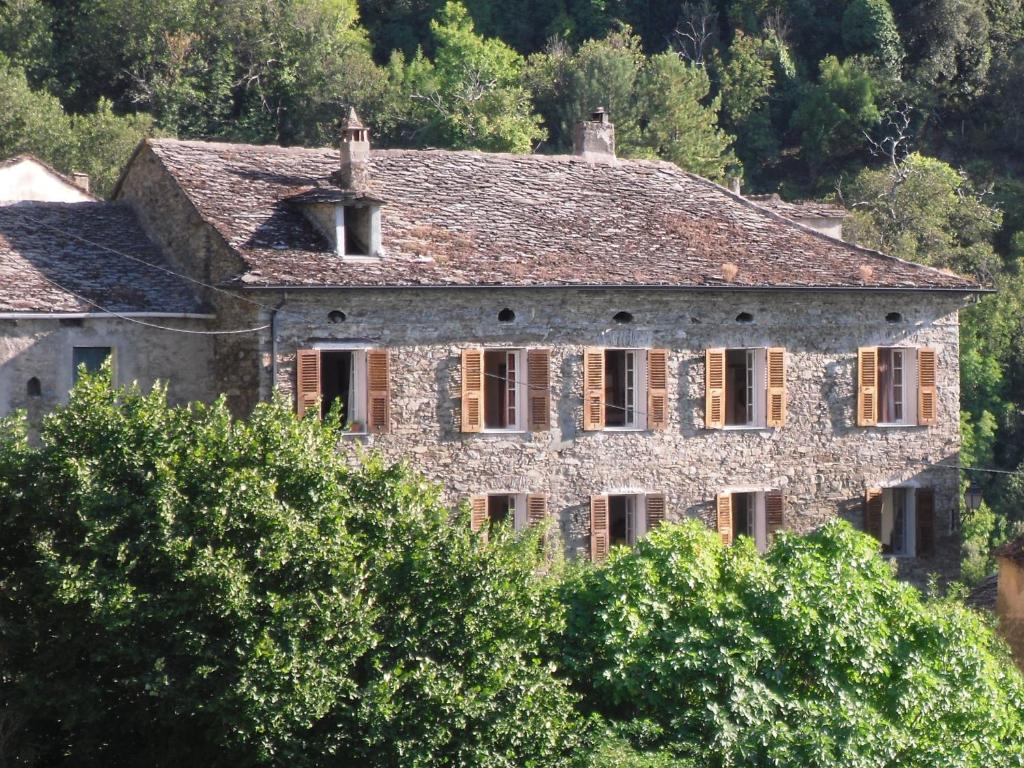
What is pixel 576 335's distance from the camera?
29531 mm

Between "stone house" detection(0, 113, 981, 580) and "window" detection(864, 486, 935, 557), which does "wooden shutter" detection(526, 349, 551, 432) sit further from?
"window" detection(864, 486, 935, 557)

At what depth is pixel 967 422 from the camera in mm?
52750

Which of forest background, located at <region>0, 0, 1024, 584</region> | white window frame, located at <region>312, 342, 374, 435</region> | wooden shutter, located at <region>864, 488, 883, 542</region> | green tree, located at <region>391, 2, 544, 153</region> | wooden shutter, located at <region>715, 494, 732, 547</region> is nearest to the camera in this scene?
white window frame, located at <region>312, 342, 374, 435</region>

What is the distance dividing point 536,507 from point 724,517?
3.05m

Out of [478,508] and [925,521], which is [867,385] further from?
[478,508]

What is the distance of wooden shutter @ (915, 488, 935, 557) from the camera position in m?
32.1

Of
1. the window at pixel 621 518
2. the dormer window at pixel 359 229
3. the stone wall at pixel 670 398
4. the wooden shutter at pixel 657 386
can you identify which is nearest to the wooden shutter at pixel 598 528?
the window at pixel 621 518

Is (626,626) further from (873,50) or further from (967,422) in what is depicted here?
(873,50)

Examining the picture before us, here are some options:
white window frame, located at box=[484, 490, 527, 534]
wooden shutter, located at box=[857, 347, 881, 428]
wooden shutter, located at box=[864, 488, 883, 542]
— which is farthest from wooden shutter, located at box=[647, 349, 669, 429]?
wooden shutter, located at box=[864, 488, 883, 542]

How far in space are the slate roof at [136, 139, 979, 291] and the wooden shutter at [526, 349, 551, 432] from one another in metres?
1.17

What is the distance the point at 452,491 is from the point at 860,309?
705 centimetres

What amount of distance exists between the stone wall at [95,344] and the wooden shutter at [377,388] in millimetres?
2308

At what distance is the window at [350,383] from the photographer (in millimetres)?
27891

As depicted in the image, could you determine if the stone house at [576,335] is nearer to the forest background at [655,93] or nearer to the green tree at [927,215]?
the forest background at [655,93]
